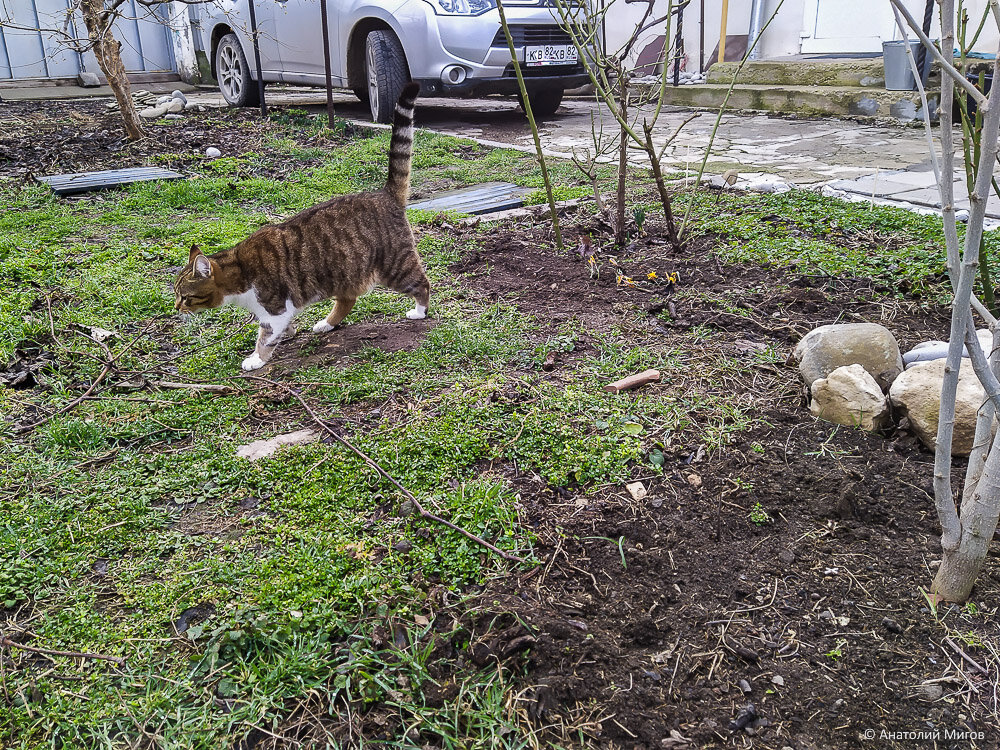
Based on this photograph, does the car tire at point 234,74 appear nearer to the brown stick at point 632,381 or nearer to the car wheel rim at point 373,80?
the car wheel rim at point 373,80

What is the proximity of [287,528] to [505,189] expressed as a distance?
15.2 ft

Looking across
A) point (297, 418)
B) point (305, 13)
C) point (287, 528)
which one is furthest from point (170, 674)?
point (305, 13)

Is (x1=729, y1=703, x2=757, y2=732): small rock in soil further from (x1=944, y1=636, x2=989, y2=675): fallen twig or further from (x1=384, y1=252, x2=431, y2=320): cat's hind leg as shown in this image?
(x1=384, y1=252, x2=431, y2=320): cat's hind leg

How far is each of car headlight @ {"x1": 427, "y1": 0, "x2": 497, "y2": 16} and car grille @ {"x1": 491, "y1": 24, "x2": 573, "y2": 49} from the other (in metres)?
0.38

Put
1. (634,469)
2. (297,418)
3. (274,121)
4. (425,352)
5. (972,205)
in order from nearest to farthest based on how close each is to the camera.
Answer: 1. (972,205)
2. (634,469)
3. (297,418)
4. (425,352)
5. (274,121)

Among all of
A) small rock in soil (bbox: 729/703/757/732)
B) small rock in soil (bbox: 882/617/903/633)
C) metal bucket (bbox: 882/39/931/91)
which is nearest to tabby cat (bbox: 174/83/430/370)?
small rock in soil (bbox: 729/703/757/732)

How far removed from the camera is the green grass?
181 centimetres

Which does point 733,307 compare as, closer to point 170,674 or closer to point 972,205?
point 972,205

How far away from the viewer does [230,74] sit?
1147cm

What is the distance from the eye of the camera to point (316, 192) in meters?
6.44

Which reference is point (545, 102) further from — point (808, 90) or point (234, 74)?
point (234, 74)

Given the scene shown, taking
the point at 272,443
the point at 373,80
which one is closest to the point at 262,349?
the point at 272,443

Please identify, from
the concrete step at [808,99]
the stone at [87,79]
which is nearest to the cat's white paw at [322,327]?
the concrete step at [808,99]

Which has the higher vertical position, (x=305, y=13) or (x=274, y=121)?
(x=305, y=13)
